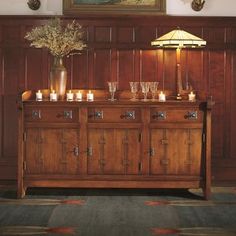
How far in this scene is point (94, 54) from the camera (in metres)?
7.04

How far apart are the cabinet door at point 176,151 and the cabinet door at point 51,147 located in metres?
0.80

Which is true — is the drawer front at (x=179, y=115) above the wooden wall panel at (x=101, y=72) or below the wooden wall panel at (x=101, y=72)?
below

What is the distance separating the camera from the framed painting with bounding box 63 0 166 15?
22.7 feet

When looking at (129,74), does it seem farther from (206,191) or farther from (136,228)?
(136,228)

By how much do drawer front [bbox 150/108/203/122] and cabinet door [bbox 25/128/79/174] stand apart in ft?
2.87

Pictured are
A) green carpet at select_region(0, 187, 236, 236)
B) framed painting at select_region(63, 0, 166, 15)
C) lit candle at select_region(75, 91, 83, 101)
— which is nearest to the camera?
green carpet at select_region(0, 187, 236, 236)

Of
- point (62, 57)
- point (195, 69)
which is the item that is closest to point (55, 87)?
point (62, 57)

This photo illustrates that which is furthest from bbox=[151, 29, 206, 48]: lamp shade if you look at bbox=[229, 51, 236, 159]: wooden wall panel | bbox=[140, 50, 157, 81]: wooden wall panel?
bbox=[229, 51, 236, 159]: wooden wall panel

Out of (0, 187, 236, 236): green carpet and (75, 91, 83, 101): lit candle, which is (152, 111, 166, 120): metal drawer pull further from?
(75, 91, 83, 101): lit candle

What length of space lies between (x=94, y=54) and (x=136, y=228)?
270 centimetres

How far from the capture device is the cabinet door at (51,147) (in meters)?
6.17

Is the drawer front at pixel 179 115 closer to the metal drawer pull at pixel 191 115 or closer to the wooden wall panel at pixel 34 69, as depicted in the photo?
the metal drawer pull at pixel 191 115

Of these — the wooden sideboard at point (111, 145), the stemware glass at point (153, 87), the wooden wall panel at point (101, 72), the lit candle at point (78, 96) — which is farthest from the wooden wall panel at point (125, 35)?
the wooden sideboard at point (111, 145)

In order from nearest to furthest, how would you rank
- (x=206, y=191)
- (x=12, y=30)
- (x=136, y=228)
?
(x=136, y=228)
(x=206, y=191)
(x=12, y=30)
